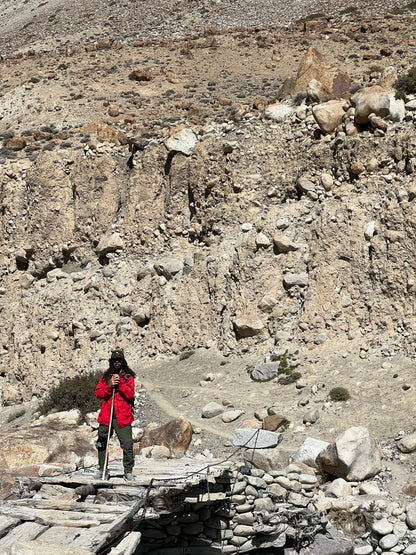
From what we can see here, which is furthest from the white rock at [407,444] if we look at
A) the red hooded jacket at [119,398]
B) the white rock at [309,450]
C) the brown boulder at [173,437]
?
the red hooded jacket at [119,398]

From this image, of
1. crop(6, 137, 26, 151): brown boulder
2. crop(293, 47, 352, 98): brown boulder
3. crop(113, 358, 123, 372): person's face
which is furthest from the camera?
crop(6, 137, 26, 151): brown boulder

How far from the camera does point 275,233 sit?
21312 mm

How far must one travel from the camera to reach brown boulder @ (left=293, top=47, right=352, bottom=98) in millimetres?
24781

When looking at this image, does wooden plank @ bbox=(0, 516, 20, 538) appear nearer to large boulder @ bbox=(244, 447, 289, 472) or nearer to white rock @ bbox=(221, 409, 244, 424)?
large boulder @ bbox=(244, 447, 289, 472)

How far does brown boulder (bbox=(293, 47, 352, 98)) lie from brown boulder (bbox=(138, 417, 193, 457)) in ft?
50.8

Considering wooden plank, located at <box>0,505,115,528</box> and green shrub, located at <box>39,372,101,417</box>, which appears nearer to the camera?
wooden plank, located at <box>0,505,115,528</box>

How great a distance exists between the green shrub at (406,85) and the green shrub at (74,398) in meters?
14.6

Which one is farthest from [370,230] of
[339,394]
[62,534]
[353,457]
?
[62,534]

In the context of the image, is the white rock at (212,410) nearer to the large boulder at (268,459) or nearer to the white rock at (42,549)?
the large boulder at (268,459)

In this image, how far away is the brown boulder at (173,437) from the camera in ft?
50.4

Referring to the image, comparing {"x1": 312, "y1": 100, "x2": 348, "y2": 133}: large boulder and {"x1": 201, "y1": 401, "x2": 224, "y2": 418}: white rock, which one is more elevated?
{"x1": 312, "y1": 100, "x2": 348, "y2": 133}: large boulder

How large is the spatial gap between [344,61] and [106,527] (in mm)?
36127

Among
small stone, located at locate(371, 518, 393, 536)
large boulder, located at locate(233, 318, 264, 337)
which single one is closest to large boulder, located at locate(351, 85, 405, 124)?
large boulder, located at locate(233, 318, 264, 337)

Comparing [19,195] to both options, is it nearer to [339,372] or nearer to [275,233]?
[275,233]
